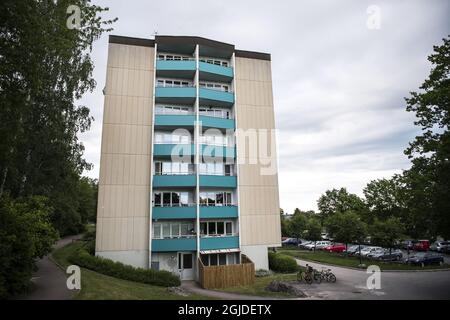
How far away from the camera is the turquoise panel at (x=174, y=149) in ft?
94.9

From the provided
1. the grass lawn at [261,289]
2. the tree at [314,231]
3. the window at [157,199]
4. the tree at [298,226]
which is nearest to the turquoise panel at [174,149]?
the window at [157,199]

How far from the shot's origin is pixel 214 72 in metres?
31.7

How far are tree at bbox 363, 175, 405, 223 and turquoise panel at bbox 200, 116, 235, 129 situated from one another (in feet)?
115

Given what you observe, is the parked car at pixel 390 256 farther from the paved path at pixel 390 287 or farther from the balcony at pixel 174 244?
the balcony at pixel 174 244

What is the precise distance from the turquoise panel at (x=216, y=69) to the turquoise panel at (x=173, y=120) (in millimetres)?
5242

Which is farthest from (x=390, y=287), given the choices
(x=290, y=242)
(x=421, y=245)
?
(x=290, y=242)

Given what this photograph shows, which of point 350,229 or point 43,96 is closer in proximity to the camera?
point 43,96

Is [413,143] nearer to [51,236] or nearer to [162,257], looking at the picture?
[162,257]

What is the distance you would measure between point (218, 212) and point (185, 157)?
614 centimetres

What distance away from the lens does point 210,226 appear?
2977cm

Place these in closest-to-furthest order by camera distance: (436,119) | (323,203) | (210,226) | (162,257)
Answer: (436,119), (162,257), (210,226), (323,203)

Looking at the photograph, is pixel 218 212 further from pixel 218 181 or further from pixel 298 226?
pixel 298 226
